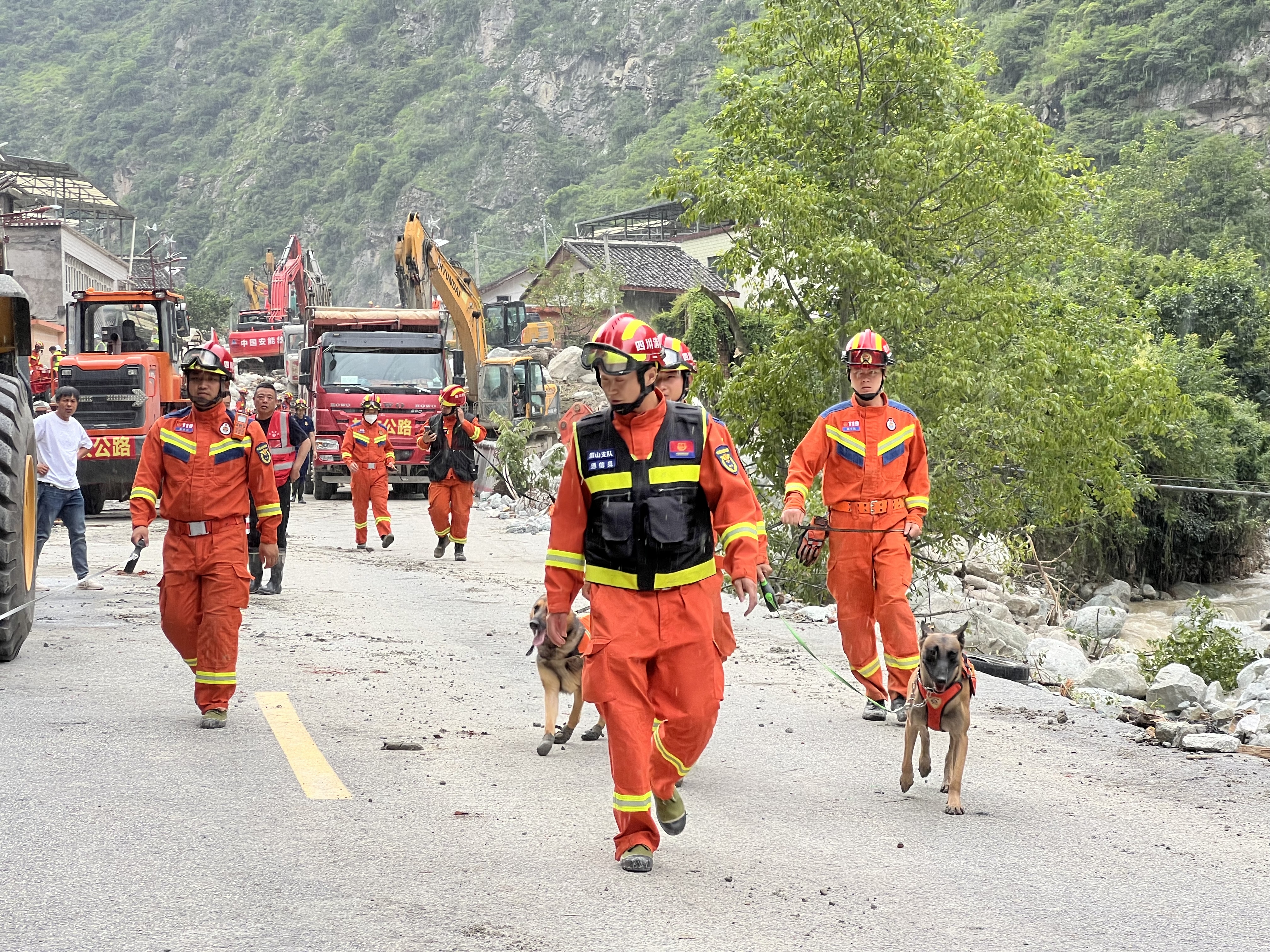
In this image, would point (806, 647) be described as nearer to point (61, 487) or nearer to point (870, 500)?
point (870, 500)

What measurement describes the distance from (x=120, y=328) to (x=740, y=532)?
68.6 ft

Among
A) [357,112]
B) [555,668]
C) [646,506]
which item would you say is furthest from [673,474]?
[357,112]

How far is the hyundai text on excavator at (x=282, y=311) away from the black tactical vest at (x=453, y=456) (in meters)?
27.5

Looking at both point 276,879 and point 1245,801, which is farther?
point 1245,801

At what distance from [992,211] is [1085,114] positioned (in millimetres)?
58235

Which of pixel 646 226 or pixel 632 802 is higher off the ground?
pixel 646 226

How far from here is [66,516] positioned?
14.6 meters

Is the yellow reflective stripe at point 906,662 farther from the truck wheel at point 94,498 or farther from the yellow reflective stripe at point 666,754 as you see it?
the truck wheel at point 94,498

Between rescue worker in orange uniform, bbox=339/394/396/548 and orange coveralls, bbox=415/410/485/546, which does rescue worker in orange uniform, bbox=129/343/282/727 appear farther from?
rescue worker in orange uniform, bbox=339/394/396/548

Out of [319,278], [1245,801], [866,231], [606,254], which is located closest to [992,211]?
[866,231]

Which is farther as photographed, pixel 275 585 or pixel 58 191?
pixel 58 191

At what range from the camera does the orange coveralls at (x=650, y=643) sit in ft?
17.6

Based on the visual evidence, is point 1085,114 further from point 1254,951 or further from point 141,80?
point 141,80

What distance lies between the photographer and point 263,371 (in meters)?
57.8
